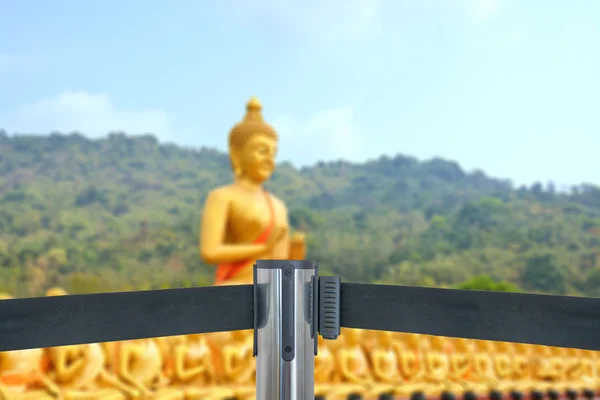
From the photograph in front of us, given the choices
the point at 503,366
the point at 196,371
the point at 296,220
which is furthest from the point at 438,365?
the point at 296,220

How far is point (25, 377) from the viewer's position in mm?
1841

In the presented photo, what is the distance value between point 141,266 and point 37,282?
1849 mm

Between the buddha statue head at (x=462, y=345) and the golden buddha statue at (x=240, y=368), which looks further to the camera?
the buddha statue head at (x=462, y=345)

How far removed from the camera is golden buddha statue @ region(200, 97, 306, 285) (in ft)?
10.0

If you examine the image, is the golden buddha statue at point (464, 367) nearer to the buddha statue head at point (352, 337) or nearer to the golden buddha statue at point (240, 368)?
the buddha statue head at point (352, 337)

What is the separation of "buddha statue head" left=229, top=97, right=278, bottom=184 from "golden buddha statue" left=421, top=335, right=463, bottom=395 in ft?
3.63

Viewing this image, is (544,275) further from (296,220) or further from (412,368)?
(412,368)

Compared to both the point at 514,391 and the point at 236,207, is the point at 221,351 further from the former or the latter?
the point at 514,391

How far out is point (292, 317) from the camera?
0.84 m

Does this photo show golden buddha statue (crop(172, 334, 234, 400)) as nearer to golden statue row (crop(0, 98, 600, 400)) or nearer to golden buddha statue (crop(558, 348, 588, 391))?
golden statue row (crop(0, 98, 600, 400))

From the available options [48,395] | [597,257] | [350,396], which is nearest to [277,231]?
[350,396]

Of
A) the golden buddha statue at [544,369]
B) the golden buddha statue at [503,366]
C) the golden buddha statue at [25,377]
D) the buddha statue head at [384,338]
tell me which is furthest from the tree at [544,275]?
the golden buddha statue at [25,377]

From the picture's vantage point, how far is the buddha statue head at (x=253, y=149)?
3.18 metres

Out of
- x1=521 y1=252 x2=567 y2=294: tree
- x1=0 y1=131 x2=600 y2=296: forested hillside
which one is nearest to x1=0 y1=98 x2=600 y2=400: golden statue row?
x1=0 y1=131 x2=600 y2=296: forested hillside
